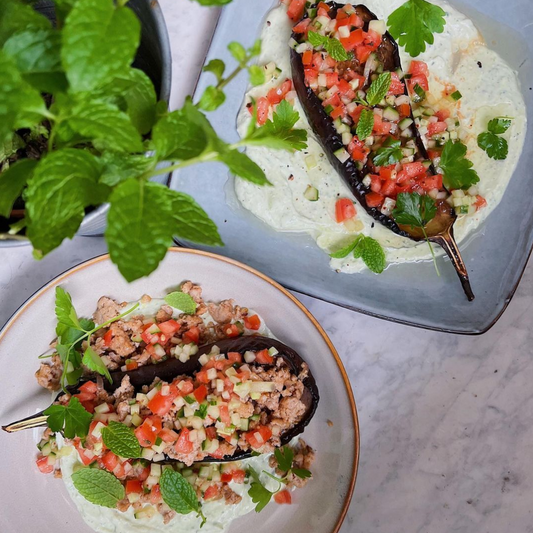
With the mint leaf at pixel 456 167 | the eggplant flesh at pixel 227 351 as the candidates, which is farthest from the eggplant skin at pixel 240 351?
the mint leaf at pixel 456 167

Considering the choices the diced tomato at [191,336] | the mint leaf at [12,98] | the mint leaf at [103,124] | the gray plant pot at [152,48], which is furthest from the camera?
the diced tomato at [191,336]

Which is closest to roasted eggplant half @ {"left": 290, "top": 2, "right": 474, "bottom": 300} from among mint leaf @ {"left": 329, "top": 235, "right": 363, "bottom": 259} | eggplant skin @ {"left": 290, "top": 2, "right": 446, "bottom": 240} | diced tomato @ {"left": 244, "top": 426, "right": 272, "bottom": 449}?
eggplant skin @ {"left": 290, "top": 2, "right": 446, "bottom": 240}

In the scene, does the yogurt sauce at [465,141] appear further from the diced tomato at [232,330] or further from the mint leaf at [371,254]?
the diced tomato at [232,330]

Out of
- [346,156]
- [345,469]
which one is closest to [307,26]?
[346,156]

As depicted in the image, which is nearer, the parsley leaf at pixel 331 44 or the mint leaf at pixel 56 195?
the mint leaf at pixel 56 195

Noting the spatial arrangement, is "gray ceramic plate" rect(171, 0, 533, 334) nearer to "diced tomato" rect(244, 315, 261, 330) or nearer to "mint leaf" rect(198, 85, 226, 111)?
"diced tomato" rect(244, 315, 261, 330)

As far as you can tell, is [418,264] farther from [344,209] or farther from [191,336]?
[191,336]
